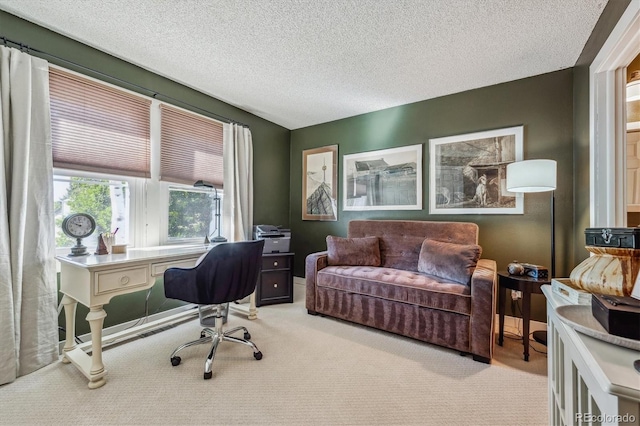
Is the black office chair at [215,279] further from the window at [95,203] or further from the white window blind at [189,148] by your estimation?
the white window blind at [189,148]

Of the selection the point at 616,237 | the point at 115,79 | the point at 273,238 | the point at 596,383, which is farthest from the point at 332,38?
the point at 596,383

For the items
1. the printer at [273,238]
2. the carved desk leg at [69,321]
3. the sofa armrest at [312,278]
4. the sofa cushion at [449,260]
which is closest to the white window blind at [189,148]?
the printer at [273,238]

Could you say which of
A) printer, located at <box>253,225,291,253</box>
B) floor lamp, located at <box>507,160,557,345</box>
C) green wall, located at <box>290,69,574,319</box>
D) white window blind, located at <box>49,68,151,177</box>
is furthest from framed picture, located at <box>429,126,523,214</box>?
white window blind, located at <box>49,68,151,177</box>

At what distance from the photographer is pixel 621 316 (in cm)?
59

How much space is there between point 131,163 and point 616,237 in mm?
3119

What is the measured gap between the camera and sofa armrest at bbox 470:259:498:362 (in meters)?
1.89

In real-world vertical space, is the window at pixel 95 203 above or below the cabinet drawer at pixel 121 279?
above

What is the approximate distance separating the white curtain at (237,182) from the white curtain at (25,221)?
5.04 feet

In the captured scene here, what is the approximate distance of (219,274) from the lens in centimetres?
182

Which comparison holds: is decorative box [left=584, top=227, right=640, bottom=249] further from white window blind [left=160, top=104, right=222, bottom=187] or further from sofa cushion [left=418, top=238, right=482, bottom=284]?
white window blind [left=160, top=104, right=222, bottom=187]

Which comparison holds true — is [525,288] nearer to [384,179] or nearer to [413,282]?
[413,282]

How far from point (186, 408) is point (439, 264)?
2134mm

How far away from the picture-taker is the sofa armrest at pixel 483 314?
189 cm

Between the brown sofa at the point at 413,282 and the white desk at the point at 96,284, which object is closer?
the white desk at the point at 96,284
